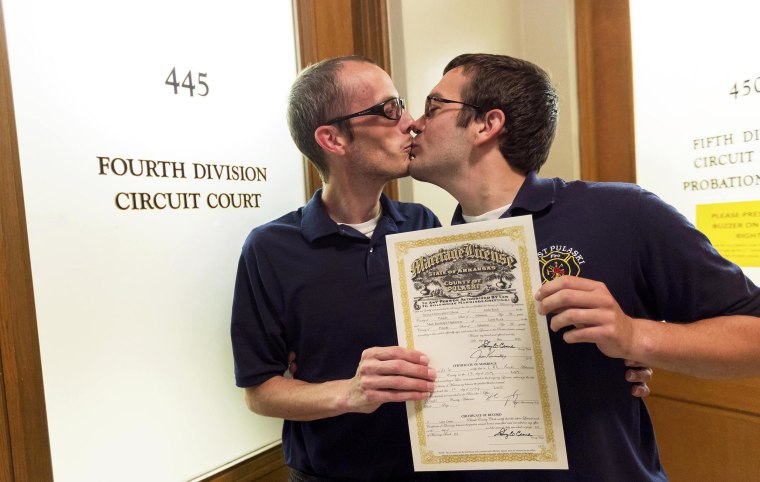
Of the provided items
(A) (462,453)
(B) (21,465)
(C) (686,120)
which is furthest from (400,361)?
(C) (686,120)

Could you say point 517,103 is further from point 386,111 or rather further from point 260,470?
point 260,470

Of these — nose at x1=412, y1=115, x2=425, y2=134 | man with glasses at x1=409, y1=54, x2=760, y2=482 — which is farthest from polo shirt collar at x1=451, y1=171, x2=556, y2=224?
nose at x1=412, y1=115, x2=425, y2=134

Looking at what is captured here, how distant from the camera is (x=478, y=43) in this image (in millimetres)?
1987

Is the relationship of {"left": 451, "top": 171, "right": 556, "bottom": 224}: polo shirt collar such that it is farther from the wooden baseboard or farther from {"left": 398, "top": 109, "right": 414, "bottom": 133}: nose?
the wooden baseboard

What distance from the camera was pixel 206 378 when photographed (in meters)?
1.14

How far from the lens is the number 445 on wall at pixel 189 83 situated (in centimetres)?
107

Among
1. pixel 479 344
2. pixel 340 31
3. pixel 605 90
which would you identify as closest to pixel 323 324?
pixel 479 344

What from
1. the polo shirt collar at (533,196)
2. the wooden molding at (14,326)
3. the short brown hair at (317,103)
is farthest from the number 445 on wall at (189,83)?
the polo shirt collar at (533,196)

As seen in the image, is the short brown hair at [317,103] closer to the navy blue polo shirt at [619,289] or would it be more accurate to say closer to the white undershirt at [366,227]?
the white undershirt at [366,227]

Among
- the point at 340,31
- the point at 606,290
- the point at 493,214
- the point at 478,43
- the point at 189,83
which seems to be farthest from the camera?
the point at 478,43

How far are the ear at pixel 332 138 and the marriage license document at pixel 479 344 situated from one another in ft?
1.36

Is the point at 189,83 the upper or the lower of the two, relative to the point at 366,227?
upper

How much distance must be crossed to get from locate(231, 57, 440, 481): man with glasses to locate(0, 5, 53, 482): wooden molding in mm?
371

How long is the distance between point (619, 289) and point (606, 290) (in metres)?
0.15
